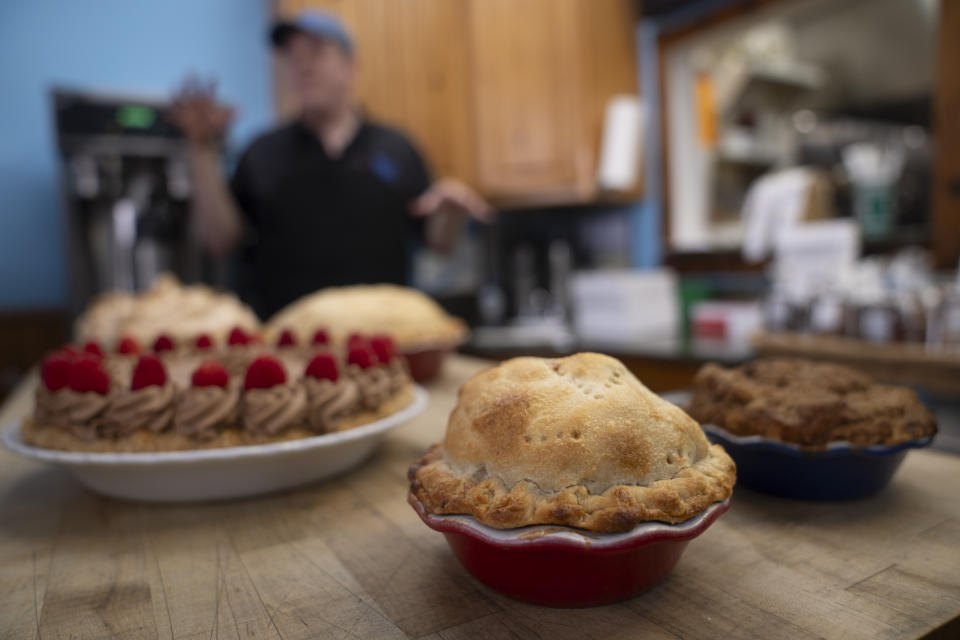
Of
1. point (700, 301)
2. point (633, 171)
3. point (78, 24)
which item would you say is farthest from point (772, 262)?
point (78, 24)

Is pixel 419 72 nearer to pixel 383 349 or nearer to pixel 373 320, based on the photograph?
pixel 373 320

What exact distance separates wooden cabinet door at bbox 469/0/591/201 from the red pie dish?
9.75 ft

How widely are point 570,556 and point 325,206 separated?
2.32 meters

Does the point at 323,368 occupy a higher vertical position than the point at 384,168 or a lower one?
lower

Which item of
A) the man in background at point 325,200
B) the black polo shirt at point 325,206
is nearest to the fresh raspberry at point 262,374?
the man in background at point 325,200

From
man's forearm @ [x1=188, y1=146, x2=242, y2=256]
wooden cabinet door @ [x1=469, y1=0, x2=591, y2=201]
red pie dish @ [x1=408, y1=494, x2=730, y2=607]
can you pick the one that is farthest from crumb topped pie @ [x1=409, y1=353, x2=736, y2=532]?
wooden cabinet door @ [x1=469, y1=0, x2=591, y2=201]

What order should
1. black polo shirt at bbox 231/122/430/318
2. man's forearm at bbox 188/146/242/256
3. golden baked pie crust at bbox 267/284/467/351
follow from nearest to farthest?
golden baked pie crust at bbox 267/284/467/351
man's forearm at bbox 188/146/242/256
black polo shirt at bbox 231/122/430/318

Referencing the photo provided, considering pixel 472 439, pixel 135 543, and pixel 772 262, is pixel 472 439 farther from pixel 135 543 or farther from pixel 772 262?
pixel 772 262

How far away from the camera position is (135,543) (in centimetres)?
76

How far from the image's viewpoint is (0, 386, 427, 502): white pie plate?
804 millimetres

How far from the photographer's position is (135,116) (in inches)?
122

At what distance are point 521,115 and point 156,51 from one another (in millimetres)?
2123

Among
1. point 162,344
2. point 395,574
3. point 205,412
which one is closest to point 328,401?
point 205,412

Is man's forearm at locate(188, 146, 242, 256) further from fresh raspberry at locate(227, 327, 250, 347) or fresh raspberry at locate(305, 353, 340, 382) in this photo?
fresh raspberry at locate(305, 353, 340, 382)
